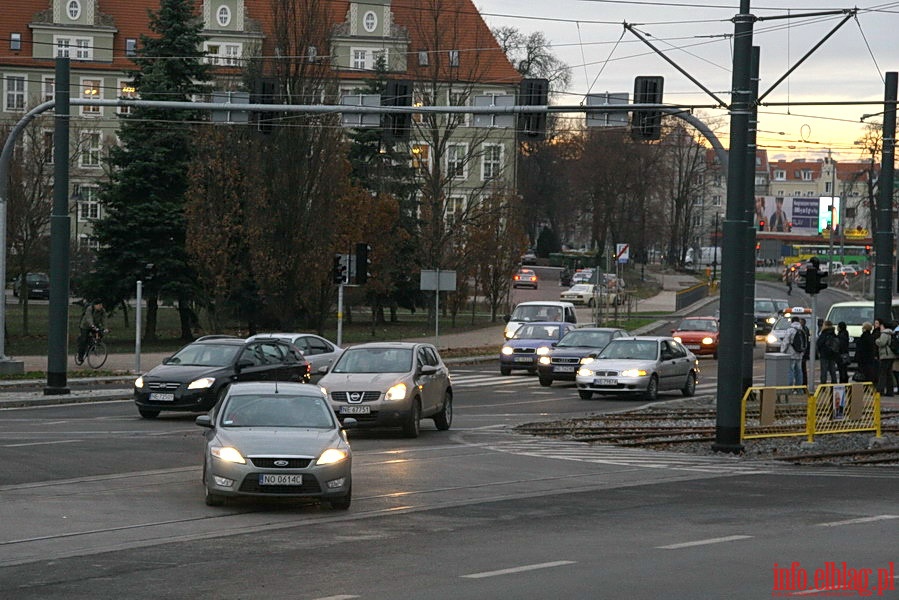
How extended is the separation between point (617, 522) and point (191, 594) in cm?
564

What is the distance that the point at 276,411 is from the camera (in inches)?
638

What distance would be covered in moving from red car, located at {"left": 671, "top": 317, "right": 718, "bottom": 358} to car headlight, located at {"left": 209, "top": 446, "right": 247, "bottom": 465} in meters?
38.4

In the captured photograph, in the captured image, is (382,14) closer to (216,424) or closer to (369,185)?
(369,185)

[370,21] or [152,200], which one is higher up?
[370,21]

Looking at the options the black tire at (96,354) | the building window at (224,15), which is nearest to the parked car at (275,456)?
the black tire at (96,354)

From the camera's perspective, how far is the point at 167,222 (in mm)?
52906

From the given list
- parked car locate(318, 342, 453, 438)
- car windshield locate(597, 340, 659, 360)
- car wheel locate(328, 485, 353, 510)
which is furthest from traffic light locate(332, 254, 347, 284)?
car wheel locate(328, 485, 353, 510)

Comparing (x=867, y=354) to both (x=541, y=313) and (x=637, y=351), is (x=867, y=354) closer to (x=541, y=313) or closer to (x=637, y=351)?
(x=637, y=351)

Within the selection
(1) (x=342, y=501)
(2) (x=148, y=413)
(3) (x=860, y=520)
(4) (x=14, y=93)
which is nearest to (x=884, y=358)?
(2) (x=148, y=413)

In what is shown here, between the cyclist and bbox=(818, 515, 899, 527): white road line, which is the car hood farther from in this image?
the cyclist

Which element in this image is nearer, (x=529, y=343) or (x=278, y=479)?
(x=278, y=479)

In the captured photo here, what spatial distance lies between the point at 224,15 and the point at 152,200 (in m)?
50.6

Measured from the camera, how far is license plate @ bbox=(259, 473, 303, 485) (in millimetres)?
14836

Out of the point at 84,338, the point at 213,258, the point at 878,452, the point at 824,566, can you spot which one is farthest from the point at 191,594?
the point at 213,258
